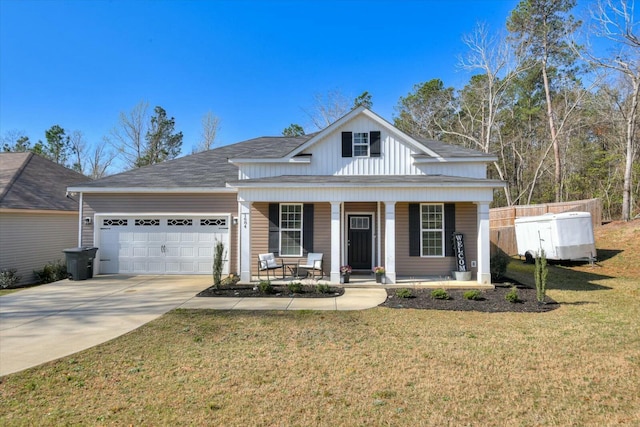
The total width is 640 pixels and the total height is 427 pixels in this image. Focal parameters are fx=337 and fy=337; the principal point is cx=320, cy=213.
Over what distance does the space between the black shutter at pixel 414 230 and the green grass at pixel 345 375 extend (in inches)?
176

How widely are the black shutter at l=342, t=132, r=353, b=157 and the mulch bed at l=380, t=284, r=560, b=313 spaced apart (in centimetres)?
482

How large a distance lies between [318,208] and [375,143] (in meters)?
2.94

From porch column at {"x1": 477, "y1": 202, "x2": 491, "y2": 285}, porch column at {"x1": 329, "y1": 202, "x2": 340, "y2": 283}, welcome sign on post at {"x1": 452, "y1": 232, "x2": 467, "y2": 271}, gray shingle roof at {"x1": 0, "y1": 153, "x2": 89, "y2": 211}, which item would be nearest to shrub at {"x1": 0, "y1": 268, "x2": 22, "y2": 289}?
gray shingle roof at {"x1": 0, "y1": 153, "x2": 89, "y2": 211}

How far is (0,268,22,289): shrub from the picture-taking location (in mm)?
11336

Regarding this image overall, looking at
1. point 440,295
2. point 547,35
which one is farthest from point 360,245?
point 547,35

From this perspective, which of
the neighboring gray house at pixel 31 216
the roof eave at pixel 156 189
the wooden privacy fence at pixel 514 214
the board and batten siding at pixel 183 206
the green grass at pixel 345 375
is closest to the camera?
the green grass at pixel 345 375

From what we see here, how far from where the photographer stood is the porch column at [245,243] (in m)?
10.2

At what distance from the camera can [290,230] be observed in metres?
11.5

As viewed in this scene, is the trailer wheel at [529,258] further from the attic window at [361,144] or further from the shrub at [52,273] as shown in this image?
the shrub at [52,273]

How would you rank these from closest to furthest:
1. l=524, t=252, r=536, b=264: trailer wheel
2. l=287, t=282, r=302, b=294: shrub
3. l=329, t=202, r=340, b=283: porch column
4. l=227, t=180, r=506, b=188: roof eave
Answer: l=287, t=282, r=302, b=294: shrub, l=227, t=180, r=506, b=188: roof eave, l=329, t=202, r=340, b=283: porch column, l=524, t=252, r=536, b=264: trailer wheel

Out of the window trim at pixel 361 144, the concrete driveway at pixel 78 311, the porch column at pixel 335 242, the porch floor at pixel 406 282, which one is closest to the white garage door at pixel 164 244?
the concrete driveway at pixel 78 311

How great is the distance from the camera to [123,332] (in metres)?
6.12

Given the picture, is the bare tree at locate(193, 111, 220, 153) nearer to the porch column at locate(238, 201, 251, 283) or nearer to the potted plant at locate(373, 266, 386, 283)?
the porch column at locate(238, 201, 251, 283)

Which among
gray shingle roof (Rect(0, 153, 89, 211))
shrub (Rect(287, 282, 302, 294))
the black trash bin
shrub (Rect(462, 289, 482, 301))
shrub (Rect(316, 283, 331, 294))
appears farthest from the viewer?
gray shingle roof (Rect(0, 153, 89, 211))
